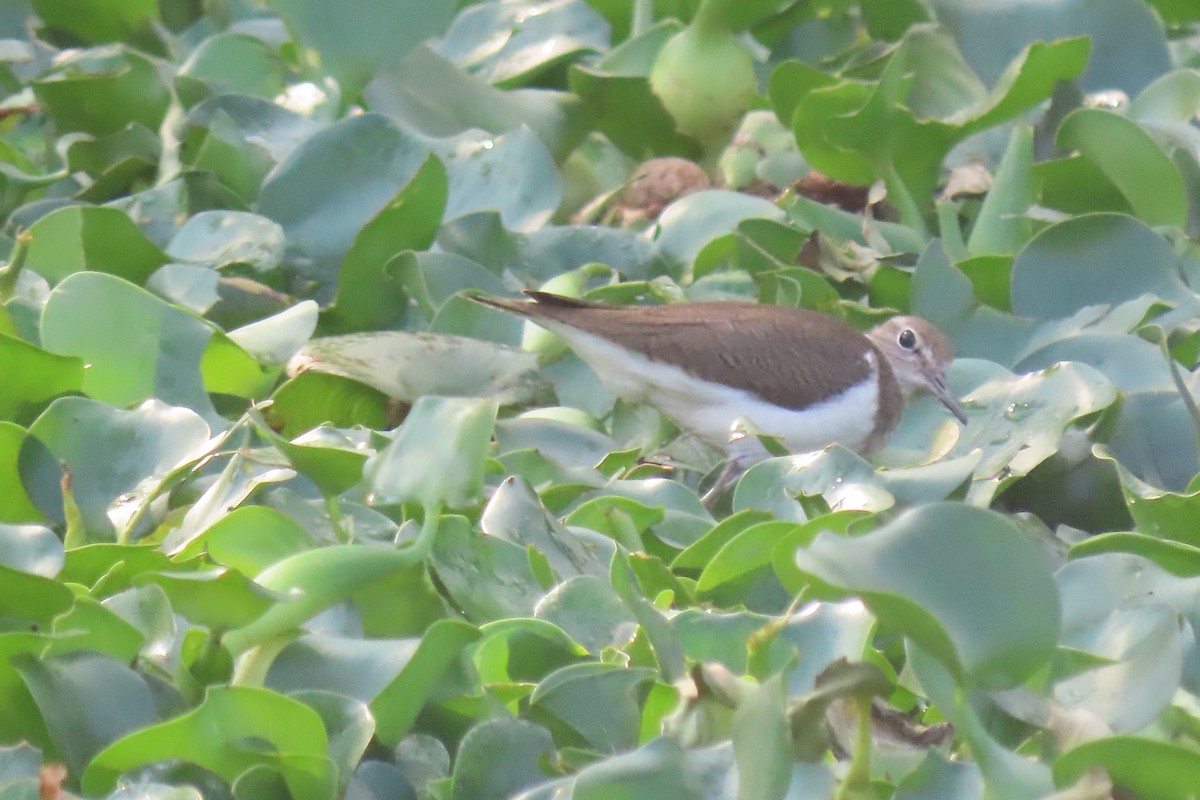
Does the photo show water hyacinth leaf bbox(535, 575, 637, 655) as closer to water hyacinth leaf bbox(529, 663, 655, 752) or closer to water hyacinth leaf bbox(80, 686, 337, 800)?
water hyacinth leaf bbox(529, 663, 655, 752)

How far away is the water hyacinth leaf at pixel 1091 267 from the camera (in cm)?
362

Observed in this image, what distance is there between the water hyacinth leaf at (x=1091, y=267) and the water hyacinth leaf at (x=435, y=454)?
1.52m

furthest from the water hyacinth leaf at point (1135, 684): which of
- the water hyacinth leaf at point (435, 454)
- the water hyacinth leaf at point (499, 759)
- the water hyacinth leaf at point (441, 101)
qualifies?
the water hyacinth leaf at point (441, 101)

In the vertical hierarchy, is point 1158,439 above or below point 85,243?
below

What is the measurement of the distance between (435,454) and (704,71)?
218 cm

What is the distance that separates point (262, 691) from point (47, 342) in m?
1.40

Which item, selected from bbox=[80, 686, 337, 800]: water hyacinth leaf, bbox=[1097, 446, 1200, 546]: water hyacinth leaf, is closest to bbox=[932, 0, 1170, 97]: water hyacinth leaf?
bbox=[1097, 446, 1200, 546]: water hyacinth leaf

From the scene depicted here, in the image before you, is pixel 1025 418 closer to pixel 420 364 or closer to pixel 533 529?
pixel 533 529

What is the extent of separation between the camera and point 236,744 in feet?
6.60

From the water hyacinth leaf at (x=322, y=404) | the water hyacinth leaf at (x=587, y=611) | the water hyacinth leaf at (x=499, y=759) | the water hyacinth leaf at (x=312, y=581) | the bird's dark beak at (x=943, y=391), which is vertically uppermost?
the water hyacinth leaf at (x=312, y=581)

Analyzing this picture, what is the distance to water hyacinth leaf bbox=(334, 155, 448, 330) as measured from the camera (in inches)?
144

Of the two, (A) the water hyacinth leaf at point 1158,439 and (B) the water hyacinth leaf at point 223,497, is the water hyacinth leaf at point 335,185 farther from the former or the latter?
(A) the water hyacinth leaf at point 1158,439

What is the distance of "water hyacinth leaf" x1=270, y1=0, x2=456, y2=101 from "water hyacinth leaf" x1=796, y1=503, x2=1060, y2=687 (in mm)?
2593

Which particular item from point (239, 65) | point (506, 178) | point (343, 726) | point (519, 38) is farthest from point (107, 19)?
point (343, 726)
